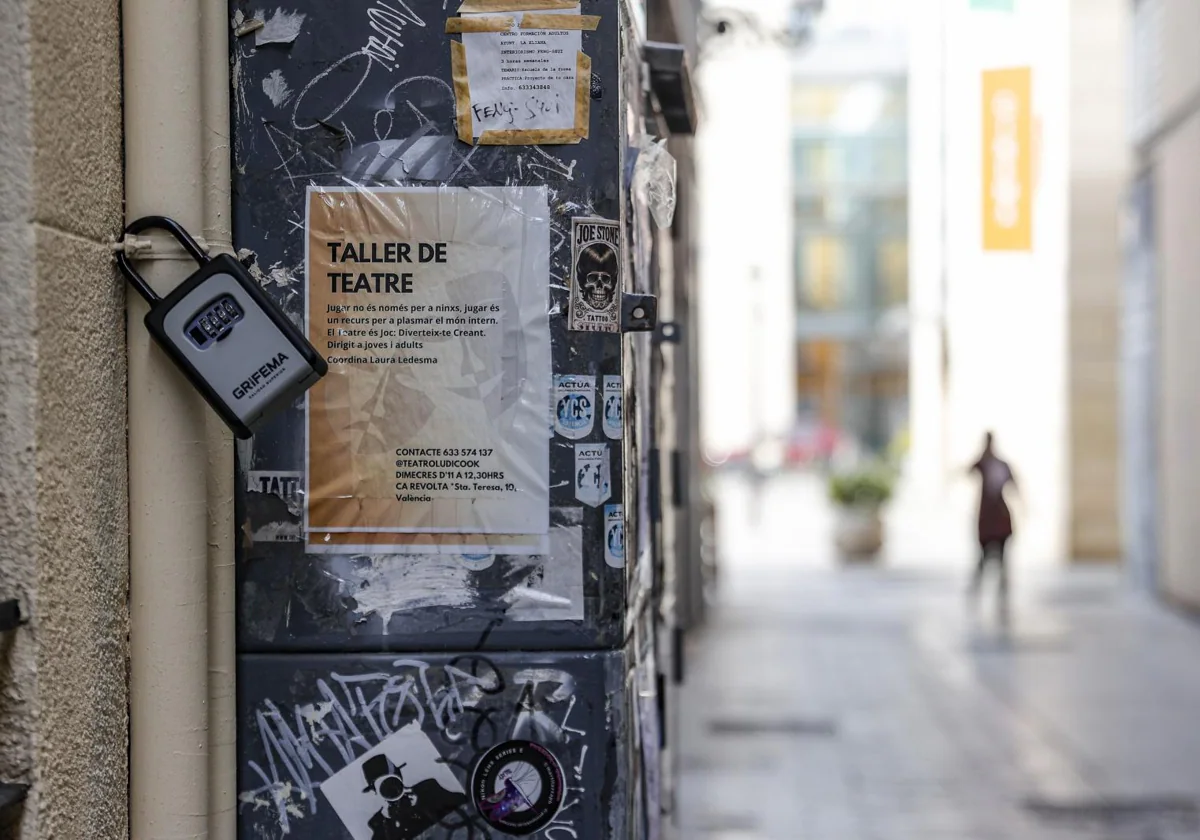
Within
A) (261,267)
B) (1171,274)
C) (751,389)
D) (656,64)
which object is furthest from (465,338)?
(751,389)

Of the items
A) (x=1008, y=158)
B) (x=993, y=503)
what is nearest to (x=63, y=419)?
(x=993, y=503)

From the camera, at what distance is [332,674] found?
2600mm

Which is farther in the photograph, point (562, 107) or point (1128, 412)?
point (1128, 412)

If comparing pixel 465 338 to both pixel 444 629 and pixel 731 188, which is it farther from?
pixel 731 188

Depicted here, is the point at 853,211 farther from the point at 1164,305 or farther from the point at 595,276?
the point at 595,276

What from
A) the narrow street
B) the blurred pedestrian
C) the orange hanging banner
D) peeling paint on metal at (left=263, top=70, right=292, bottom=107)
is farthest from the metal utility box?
the orange hanging banner

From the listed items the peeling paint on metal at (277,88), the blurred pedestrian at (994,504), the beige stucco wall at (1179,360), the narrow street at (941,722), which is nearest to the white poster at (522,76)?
the peeling paint on metal at (277,88)

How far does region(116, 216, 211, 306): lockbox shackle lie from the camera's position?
2443 mm

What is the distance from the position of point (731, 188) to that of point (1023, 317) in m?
26.7

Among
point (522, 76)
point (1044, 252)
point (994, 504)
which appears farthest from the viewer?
point (1044, 252)

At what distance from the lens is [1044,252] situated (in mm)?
19688

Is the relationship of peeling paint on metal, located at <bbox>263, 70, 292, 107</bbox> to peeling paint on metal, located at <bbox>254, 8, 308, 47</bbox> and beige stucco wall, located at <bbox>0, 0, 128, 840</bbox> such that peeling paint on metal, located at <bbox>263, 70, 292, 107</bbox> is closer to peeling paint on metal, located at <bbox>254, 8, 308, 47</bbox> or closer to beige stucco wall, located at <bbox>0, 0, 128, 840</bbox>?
peeling paint on metal, located at <bbox>254, 8, 308, 47</bbox>

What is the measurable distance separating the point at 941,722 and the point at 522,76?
7.40m

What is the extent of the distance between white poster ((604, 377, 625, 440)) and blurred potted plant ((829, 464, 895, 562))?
1695 centimetres
